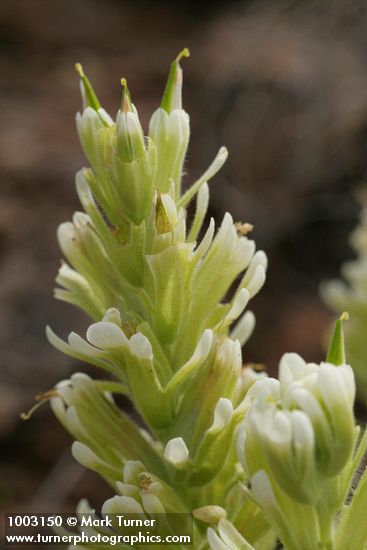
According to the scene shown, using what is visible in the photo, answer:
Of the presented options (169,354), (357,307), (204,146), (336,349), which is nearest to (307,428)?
(336,349)

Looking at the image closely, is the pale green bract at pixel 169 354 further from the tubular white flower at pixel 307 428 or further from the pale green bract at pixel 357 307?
the pale green bract at pixel 357 307

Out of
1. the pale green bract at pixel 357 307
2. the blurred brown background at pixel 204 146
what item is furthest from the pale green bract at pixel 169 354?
the blurred brown background at pixel 204 146

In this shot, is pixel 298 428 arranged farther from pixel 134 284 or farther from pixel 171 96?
pixel 171 96

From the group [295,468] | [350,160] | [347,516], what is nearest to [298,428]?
[295,468]

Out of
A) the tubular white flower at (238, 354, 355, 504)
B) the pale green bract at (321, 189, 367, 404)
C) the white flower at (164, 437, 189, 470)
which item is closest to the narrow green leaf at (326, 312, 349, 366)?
the tubular white flower at (238, 354, 355, 504)

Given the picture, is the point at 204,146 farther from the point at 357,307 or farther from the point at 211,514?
the point at 211,514

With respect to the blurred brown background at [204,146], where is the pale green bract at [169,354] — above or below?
below

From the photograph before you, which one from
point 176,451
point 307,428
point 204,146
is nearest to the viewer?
point 307,428
